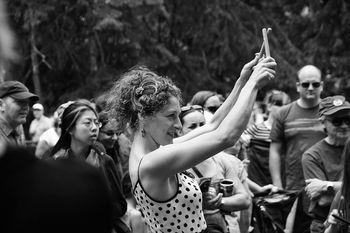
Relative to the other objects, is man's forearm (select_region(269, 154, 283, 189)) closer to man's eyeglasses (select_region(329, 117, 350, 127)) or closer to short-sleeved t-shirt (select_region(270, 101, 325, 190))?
short-sleeved t-shirt (select_region(270, 101, 325, 190))

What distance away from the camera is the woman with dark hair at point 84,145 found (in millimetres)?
6141

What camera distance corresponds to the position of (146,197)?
389cm

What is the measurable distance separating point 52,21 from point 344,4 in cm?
736

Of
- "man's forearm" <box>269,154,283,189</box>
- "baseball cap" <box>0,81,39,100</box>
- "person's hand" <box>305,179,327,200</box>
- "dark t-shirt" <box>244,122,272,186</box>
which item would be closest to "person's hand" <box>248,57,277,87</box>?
"person's hand" <box>305,179,327,200</box>

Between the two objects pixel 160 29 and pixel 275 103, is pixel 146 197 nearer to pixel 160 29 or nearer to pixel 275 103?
pixel 275 103

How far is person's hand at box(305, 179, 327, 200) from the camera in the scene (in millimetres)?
6424

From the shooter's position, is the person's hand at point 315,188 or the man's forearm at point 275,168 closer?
the person's hand at point 315,188

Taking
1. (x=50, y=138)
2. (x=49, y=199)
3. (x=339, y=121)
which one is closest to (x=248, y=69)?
(x=339, y=121)

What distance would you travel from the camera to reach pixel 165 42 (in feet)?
68.7

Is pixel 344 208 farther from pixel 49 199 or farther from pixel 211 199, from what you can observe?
pixel 49 199

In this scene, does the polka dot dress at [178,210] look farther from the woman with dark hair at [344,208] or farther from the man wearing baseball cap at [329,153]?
the man wearing baseball cap at [329,153]

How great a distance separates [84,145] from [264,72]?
2801mm

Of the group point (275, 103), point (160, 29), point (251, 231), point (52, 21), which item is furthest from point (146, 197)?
point (160, 29)

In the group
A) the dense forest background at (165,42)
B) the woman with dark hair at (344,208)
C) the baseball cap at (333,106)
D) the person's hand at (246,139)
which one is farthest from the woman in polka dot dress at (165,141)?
the dense forest background at (165,42)
